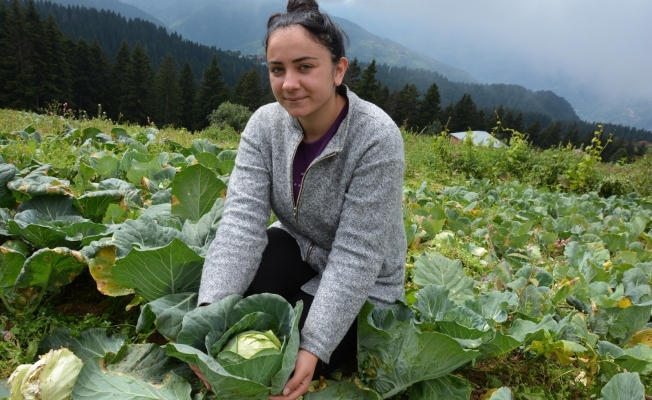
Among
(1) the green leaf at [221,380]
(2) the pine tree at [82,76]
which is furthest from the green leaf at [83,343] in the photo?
(2) the pine tree at [82,76]

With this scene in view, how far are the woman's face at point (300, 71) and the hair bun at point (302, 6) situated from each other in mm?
119

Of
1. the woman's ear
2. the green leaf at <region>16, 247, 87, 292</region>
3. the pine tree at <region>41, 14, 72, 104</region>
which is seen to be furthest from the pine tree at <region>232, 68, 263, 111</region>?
the woman's ear

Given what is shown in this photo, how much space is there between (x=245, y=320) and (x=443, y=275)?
1.31 m

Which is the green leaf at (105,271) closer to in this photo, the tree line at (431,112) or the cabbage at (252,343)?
the cabbage at (252,343)

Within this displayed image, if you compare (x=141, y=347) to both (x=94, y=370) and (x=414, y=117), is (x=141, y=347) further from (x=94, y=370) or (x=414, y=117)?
(x=414, y=117)

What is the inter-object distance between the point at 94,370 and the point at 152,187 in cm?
224

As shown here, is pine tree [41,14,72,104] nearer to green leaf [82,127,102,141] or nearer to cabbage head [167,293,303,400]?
green leaf [82,127,102,141]

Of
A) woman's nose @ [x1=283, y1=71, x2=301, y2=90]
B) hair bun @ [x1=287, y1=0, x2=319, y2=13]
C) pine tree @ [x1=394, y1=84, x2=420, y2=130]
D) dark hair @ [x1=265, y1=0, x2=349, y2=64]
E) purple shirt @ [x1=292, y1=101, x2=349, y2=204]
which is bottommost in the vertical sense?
pine tree @ [x1=394, y1=84, x2=420, y2=130]

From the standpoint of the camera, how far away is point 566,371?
7.11 feet

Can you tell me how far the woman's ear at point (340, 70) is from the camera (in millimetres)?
1891

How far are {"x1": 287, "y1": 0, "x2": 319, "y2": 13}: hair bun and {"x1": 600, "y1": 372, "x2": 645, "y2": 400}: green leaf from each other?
→ 1.95 meters

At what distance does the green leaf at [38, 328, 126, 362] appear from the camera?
6.30ft

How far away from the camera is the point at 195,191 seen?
284 cm

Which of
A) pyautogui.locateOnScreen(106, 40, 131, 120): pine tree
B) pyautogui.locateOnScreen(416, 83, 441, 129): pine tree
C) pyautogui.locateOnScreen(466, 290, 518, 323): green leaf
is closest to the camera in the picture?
pyautogui.locateOnScreen(466, 290, 518, 323): green leaf
